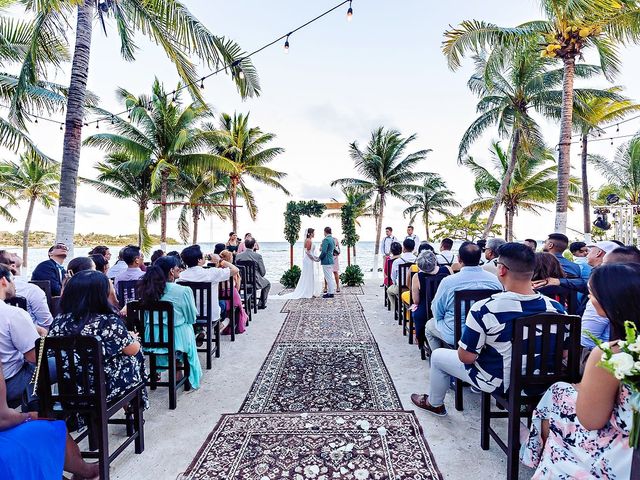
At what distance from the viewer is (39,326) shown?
3.00m

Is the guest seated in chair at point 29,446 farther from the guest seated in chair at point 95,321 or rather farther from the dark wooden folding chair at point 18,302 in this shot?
the dark wooden folding chair at point 18,302

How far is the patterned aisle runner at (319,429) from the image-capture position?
7.31ft

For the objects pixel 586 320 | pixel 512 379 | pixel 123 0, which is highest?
pixel 123 0

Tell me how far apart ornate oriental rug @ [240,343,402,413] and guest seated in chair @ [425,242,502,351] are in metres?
0.82

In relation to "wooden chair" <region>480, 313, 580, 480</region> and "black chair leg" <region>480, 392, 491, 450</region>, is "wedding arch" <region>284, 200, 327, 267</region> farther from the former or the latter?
"wooden chair" <region>480, 313, 580, 480</region>

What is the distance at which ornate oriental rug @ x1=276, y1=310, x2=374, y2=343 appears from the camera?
17.2 ft

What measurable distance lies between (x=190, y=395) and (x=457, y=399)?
2.56 meters

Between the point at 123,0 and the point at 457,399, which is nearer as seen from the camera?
the point at 457,399

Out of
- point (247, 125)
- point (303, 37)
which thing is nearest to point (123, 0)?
point (303, 37)

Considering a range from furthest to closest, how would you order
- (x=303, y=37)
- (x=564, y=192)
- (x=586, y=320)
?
(x=564, y=192)
(x=303, y=37)
(x=586, y=320)

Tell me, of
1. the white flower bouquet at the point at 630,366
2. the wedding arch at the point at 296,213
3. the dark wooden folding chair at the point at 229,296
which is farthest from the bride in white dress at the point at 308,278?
the white flower bouquet at the point at 630,366

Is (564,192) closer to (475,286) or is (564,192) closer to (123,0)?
(475,286)

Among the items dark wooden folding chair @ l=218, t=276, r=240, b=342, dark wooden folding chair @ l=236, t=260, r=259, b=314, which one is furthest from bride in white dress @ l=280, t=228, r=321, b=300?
dark wooden folding chair @ l=218, t=276, r=240, b=342

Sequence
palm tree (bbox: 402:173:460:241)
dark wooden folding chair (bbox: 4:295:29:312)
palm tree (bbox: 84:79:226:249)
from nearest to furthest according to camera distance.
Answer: dark wooden folding chair (bbox: 4:295:29:312)
palm tree (bbox: 84:79:226:249)
palm tree (bbox: 402:173:460:241)
